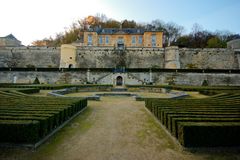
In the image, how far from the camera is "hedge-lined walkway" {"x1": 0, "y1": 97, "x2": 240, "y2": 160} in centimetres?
420

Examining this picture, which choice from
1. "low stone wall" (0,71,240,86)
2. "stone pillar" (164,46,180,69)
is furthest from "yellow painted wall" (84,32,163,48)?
"low stone wall" (0,71,240,86)

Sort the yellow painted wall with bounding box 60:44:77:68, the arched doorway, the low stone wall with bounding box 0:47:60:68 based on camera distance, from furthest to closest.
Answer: the low stone wall with bounding box 0:47:60:68 → the yellow painted wall with bounding box 60:44:77:68 → the arched doorway

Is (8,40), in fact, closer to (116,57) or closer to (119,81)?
(116,57)

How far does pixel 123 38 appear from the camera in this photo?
46.1 metres

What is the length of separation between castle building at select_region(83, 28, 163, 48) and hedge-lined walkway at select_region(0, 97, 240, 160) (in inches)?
1545

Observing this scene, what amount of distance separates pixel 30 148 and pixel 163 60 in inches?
1467

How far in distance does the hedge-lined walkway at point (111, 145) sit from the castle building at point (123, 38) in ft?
129

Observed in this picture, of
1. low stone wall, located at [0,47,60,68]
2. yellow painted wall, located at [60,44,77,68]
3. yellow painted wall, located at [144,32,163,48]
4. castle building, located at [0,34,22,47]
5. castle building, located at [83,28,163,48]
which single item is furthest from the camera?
castle building, located at [0,34,22,47]

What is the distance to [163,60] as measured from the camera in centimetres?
3934

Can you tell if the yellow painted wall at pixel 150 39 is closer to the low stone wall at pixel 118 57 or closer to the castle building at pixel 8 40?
the low stone wall at pixel 118 57

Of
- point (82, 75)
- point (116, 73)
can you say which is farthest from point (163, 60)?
point (82, 75)

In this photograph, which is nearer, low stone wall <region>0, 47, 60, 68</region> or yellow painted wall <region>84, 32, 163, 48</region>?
low stone wall <region>0, 47, 60, 68</region>

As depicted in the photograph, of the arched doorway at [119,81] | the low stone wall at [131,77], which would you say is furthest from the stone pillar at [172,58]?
the arched doorway at [119,81]

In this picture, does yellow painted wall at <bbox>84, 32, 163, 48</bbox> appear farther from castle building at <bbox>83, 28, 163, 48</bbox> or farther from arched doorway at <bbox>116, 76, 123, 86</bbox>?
arched doorway at <bbox>116, 76, 123, 86</bbox>
